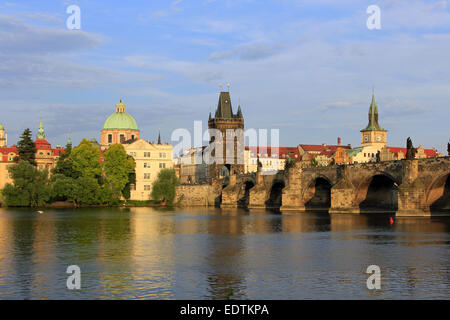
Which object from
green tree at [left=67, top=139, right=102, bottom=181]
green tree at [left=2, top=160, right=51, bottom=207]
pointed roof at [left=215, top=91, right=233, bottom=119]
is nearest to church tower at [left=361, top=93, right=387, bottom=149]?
pointed roof at [left=215, top=91, right=233, bottom=119]

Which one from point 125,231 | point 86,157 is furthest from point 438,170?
point 86,157

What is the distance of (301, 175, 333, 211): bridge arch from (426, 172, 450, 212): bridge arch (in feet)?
94.2

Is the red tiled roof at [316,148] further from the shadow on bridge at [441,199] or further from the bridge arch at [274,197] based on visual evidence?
the shadow on bridge at [441,199]

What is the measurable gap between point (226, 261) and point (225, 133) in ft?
417

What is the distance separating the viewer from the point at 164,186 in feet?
390

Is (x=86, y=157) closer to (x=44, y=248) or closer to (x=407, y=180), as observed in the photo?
(x=407, y=180)

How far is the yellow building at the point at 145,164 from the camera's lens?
12381cm

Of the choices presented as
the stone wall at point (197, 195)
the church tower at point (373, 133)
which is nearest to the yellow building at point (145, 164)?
the stone wall at point (197, 195)

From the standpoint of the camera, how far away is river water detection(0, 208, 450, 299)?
1016 inches

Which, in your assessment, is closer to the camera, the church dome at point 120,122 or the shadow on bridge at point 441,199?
the shadow on bridge at point 441,199

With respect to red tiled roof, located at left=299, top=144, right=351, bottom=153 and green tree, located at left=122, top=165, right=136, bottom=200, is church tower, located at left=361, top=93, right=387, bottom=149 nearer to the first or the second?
red tiled roof, located at left=299, top=144, right=351, bottom=153

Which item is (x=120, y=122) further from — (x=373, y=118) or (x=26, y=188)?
(x=373, y=118)
